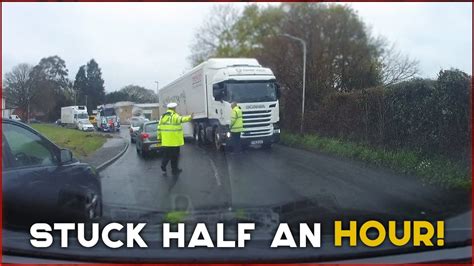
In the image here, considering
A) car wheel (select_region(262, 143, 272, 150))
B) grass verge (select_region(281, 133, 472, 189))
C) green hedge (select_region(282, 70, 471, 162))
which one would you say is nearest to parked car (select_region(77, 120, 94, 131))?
green hedge (select_region(282, 70, 471, 162))

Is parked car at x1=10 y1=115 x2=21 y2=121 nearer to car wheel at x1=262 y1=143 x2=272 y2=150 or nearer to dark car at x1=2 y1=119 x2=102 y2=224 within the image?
dark car at x1=2 y1=119 x2=102 y2=224

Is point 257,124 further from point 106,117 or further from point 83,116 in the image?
point 83,116

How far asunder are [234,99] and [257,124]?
5.21 ft

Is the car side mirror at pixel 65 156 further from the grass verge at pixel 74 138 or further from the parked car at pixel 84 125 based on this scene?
the parked car at pixel 84 125

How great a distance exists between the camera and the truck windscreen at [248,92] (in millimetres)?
14625

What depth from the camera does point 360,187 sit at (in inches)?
281

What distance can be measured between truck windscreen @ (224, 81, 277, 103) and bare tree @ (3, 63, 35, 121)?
30.6ft

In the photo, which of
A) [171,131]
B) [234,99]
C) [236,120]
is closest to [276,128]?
[236,120]

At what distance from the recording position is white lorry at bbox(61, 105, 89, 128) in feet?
20.2

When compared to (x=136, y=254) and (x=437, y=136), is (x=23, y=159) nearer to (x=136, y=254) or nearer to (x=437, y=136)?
(x=136, y=254)

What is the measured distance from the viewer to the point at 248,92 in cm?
1502

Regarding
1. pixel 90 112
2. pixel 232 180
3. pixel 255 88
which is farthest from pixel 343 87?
pixel 255 88

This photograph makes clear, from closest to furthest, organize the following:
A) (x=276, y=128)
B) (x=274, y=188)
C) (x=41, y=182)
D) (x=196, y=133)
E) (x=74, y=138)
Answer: (x=41, y=182) < (x=74, y=138) < (x=274, y=188) < (x=276, y=128) < (x=196, y=133)

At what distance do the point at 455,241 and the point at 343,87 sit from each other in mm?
4579
